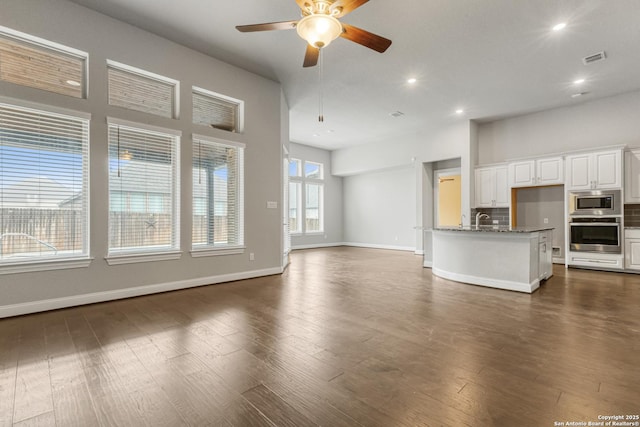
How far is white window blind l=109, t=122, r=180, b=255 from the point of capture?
3910 mm

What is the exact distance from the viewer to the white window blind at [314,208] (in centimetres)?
1043

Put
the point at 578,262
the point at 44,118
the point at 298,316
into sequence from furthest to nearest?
the point at 578,262
the point at 44,118
the point at 298,316

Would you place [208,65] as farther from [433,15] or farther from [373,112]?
[373,112]

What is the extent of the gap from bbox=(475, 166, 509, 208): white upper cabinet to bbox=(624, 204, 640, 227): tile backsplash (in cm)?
199

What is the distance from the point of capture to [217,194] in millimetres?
4875

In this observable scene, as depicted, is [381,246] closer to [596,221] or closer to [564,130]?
[596,221]

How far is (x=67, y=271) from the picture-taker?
351cm

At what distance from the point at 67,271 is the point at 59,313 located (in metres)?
0.48

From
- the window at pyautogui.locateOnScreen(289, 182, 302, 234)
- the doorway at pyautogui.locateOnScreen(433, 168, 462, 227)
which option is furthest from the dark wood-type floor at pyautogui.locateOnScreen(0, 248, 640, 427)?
the window at pyautogui.locateOnScreen(289, 182, 302, 234)

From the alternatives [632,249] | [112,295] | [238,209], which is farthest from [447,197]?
[112,295]

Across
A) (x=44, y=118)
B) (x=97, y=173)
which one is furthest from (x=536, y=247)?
(x=44, y=118)

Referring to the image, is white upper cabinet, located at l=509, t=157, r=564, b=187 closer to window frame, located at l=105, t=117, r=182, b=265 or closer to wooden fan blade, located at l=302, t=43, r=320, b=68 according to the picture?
wooden fan blade, located at l=302, t=43, r=320, b=68

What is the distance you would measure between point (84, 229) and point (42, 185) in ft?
2.13

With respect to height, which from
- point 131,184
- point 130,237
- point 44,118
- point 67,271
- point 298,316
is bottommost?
point 298,316
